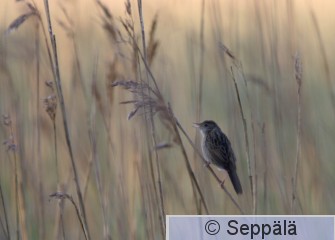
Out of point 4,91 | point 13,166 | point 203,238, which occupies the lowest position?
point 203,238

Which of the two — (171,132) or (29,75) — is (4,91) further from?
(171,132)

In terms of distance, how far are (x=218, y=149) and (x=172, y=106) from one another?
228 millimetres

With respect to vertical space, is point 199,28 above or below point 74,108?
above

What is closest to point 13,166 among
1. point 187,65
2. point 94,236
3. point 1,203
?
point 1,203

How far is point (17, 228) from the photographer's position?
408 centimetres

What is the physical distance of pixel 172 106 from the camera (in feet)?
13.2

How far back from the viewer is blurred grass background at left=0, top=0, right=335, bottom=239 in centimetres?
398

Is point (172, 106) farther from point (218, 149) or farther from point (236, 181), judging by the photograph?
point (236, 181)

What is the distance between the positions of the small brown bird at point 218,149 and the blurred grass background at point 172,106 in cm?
3

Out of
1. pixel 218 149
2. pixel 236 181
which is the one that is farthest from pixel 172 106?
pixel 236 181

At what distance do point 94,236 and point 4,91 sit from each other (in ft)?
2.05

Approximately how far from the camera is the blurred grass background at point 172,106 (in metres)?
3.98

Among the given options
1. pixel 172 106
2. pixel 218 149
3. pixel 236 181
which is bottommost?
pixel 236 181

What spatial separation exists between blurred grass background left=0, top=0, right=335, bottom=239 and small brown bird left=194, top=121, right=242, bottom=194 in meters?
0.03
